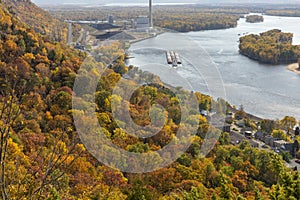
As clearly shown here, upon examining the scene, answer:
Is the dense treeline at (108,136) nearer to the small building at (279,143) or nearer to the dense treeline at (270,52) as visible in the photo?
the small building at (279,143)

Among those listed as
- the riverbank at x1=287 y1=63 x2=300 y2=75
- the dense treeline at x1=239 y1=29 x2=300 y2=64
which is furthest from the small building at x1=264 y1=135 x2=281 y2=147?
the dense treeline at x1=239 y1=29 x2=300 y2=64

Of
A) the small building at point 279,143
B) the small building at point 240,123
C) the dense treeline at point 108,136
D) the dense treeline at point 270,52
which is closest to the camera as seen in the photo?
the dense treeline at point 108,136

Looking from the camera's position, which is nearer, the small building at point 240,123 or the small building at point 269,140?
the small building at point 269,140

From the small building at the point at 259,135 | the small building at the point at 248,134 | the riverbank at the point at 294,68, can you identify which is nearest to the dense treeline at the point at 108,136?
the small building at the point at 248,134

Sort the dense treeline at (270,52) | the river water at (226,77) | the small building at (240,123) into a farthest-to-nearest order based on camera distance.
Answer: the dense treeline at (270,52) < the small building at (240,123) < the river water at (226,77)

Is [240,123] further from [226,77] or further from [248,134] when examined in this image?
[226,77]

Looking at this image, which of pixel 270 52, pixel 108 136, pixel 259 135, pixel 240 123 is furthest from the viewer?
pixel 270 52

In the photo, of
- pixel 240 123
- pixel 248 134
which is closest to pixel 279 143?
pixel 248 134

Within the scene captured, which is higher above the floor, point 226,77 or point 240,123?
point 226,77

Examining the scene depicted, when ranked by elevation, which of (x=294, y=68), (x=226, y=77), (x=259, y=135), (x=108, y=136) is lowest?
(x=294, y=68)
